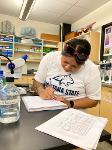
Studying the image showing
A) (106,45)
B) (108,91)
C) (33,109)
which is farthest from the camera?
(106,45)

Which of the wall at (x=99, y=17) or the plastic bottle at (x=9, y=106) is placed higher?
the wall at (x=99, y=17)

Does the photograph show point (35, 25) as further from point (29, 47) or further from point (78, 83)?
point (78, 83)

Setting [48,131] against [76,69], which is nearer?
[48,131]

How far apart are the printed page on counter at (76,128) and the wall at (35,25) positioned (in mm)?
4160

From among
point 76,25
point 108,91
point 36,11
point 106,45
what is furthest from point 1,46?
point 108,91

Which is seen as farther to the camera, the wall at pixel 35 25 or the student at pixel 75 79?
the wall at pixel 35 25

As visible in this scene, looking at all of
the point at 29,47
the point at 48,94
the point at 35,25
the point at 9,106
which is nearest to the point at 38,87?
the point at 48,94

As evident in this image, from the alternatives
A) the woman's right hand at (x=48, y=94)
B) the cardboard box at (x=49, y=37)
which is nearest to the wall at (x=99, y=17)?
the cardboard box at (x=49, y=37)

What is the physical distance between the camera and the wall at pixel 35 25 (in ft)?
14.5

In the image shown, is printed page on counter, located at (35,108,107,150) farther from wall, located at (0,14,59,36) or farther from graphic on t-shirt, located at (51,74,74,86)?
wall, located at (0,14,59,36)

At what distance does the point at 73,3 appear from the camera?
3.29m

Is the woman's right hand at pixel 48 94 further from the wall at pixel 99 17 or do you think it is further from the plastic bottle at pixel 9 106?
the wall at pixel 99 17

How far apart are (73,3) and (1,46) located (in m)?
2.16

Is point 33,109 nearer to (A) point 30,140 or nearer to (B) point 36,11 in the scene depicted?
(A) point 30,140
